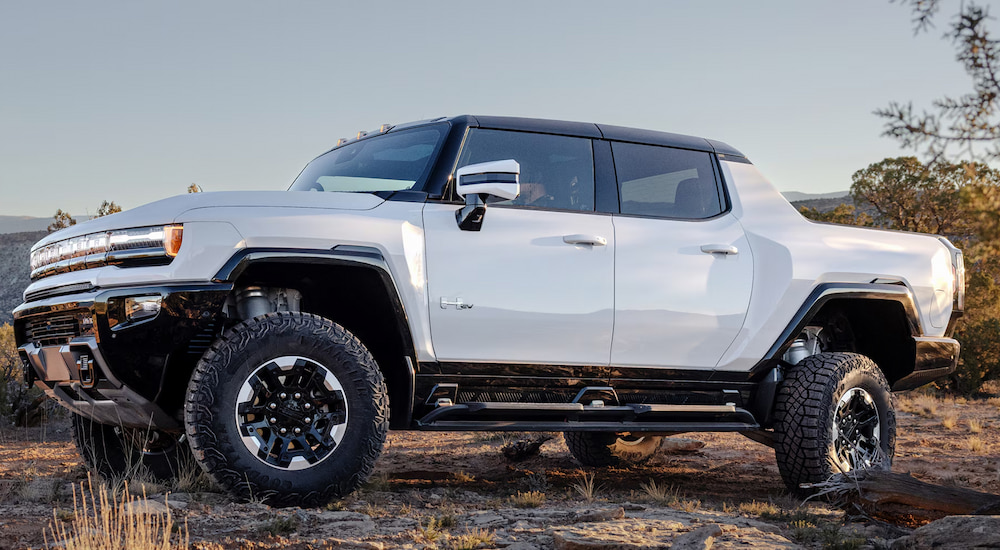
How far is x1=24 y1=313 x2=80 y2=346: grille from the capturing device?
4598 mm

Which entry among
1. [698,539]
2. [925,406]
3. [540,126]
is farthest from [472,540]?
[925,406]

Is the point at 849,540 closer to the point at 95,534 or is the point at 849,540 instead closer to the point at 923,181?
the point at 95,534

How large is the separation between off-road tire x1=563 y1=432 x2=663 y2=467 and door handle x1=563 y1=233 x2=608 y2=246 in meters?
2.93

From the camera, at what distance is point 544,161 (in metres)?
5.63

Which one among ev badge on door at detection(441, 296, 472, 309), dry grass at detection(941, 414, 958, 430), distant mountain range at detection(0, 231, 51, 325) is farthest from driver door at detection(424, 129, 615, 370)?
distant mountain range at detection(0, 231, 51, 325)

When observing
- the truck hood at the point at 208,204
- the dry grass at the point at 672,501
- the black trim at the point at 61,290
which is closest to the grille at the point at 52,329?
the black trim at the point at 61,290

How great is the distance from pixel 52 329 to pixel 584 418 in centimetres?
299

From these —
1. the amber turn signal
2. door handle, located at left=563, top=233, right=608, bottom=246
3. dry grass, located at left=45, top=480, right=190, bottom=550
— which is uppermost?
door handle, located at left=563, top=233, right=608, bottom=246

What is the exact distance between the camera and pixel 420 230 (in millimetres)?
4977

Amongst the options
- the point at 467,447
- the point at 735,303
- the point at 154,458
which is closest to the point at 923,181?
the point at 467,447

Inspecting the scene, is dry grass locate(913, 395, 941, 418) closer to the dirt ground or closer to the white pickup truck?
the dirt ground

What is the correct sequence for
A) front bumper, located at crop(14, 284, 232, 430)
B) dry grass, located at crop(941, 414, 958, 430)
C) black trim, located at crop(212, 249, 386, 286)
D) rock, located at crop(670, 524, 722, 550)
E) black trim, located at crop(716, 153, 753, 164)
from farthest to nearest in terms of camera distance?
dry grass, located at crop(941, 414, 958, 430) → black trim, located at crop(716, 153, 753, 164) → black trim, located at crop(212, 249, 386, 286) → front bumper, located at crop(14, 284, 232, 430) → rock, located at crop(670, 524, 722, 550)

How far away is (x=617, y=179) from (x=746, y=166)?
49.3 inches

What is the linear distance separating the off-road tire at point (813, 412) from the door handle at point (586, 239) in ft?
6.04
